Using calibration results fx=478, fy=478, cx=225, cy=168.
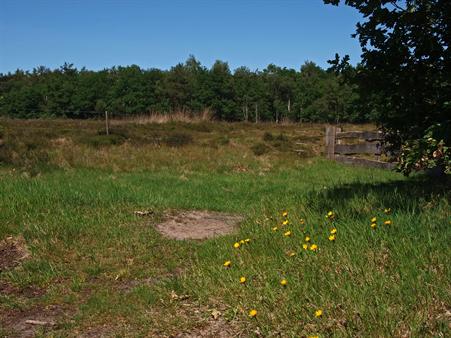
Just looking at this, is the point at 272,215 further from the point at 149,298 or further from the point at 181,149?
the point at 181,149

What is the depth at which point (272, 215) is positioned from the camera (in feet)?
21.3

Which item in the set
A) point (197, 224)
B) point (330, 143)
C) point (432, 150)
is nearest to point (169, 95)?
point (330, 143)

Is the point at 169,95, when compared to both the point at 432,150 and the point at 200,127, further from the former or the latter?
the point at 432,150

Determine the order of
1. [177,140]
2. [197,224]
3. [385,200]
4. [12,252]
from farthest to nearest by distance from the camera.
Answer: [177,140] < [197,224] < [12,252] < [385,200]

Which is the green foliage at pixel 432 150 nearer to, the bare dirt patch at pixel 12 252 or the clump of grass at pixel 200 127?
the bare dirt patch at pixel 12 252

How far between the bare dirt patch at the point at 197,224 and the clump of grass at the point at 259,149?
30.1 ft

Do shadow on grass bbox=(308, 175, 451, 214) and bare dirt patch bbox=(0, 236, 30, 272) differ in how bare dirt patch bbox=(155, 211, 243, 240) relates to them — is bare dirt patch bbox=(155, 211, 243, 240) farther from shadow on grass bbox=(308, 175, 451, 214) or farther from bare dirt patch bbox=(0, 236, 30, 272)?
bare dirt patch bbox=(0, 236, 30, 272)

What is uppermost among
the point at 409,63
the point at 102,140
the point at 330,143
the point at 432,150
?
the point at 409,63

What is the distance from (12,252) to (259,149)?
12453 millimetres

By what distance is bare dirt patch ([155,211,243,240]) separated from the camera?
22.0 feet

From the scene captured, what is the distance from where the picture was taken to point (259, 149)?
17625 millimetres

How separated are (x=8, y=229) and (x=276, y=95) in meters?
73.1

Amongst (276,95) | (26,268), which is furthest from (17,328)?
(276,95)

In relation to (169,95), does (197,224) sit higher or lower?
lower
